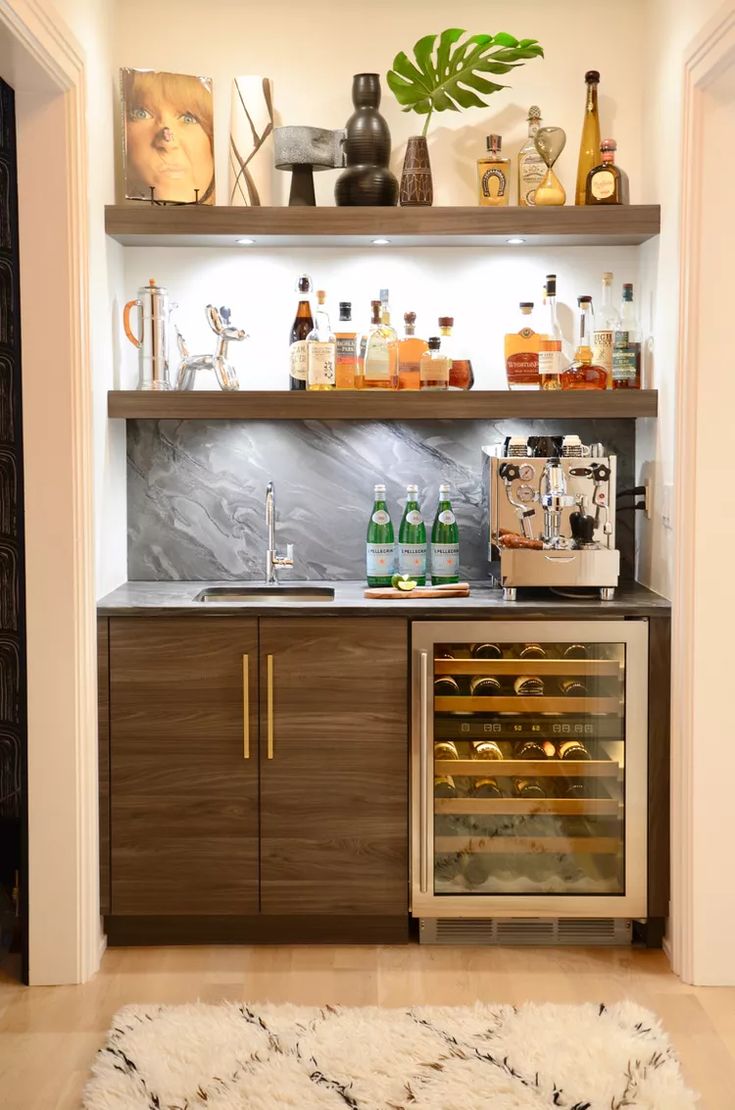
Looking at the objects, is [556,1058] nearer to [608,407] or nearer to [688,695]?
[688,695]

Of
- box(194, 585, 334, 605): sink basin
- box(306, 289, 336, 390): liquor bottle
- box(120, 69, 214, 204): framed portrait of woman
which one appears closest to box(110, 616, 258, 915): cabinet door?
box(194, 585, 334, 605): sink basin

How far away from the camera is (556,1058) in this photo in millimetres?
2670

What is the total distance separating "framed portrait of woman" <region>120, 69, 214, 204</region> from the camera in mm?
3477

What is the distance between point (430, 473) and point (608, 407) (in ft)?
2.00

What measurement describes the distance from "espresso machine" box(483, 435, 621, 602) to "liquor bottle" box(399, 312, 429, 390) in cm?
35

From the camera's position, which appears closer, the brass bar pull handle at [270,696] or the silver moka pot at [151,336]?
the brass bar pull handle at [270,696]

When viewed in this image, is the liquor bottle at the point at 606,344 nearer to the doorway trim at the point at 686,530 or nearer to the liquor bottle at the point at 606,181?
the liquor bottle at the point at 606,181

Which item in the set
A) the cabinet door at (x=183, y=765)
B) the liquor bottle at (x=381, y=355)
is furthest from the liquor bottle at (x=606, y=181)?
the cabinet door at (x=183, y=765)

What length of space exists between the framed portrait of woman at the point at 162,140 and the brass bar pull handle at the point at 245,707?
1.33 meters

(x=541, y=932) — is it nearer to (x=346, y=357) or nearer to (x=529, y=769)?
(x=529, y=769)

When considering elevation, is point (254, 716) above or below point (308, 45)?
below

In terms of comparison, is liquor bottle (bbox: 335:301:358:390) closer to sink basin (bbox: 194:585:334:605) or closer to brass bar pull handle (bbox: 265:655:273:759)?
sink basin (bbox: 194:585:334:605)

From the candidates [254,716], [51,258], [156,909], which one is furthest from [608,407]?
[156,909]

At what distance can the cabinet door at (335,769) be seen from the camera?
10.7 ft
